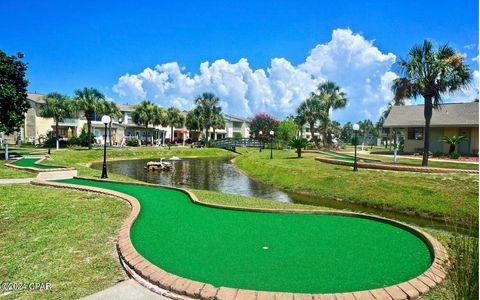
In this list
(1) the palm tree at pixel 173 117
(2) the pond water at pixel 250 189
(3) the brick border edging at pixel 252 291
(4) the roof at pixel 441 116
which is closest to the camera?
(3) the brick border edging at pixel 252 291

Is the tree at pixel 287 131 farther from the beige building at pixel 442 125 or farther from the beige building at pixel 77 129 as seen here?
the beige building at pixel 442 125

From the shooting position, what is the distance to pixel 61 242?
261 inches

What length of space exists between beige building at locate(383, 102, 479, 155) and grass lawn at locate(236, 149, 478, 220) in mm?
16156

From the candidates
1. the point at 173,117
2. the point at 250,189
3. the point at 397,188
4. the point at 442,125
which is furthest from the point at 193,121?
the point at 397,188

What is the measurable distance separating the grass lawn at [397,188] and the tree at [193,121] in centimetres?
4188

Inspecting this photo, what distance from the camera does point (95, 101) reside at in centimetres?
3994

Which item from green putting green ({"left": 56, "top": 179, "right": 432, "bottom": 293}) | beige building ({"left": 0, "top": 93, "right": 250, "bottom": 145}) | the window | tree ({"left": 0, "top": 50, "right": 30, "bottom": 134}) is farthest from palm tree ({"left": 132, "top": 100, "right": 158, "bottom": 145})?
green putting green ({"left": 56, "top": 179, "right": 432, "bottom": 293})

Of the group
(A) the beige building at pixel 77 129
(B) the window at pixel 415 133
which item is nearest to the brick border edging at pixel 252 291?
→ (B) the window at pixel 415 133

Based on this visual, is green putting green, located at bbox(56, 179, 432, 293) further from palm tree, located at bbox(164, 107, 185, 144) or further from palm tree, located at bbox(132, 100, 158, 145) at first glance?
palm tree, located at bbox(164, 107, 185, 144)

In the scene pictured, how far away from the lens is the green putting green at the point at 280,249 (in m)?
4.79

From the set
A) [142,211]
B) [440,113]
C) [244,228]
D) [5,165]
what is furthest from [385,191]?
[440,113]

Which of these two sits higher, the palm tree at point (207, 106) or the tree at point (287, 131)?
the palm tree at point (207, 106)

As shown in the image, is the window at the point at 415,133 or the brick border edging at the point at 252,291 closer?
the brick border edging at the point at 252,291

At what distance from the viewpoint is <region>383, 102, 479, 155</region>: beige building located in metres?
29.9
